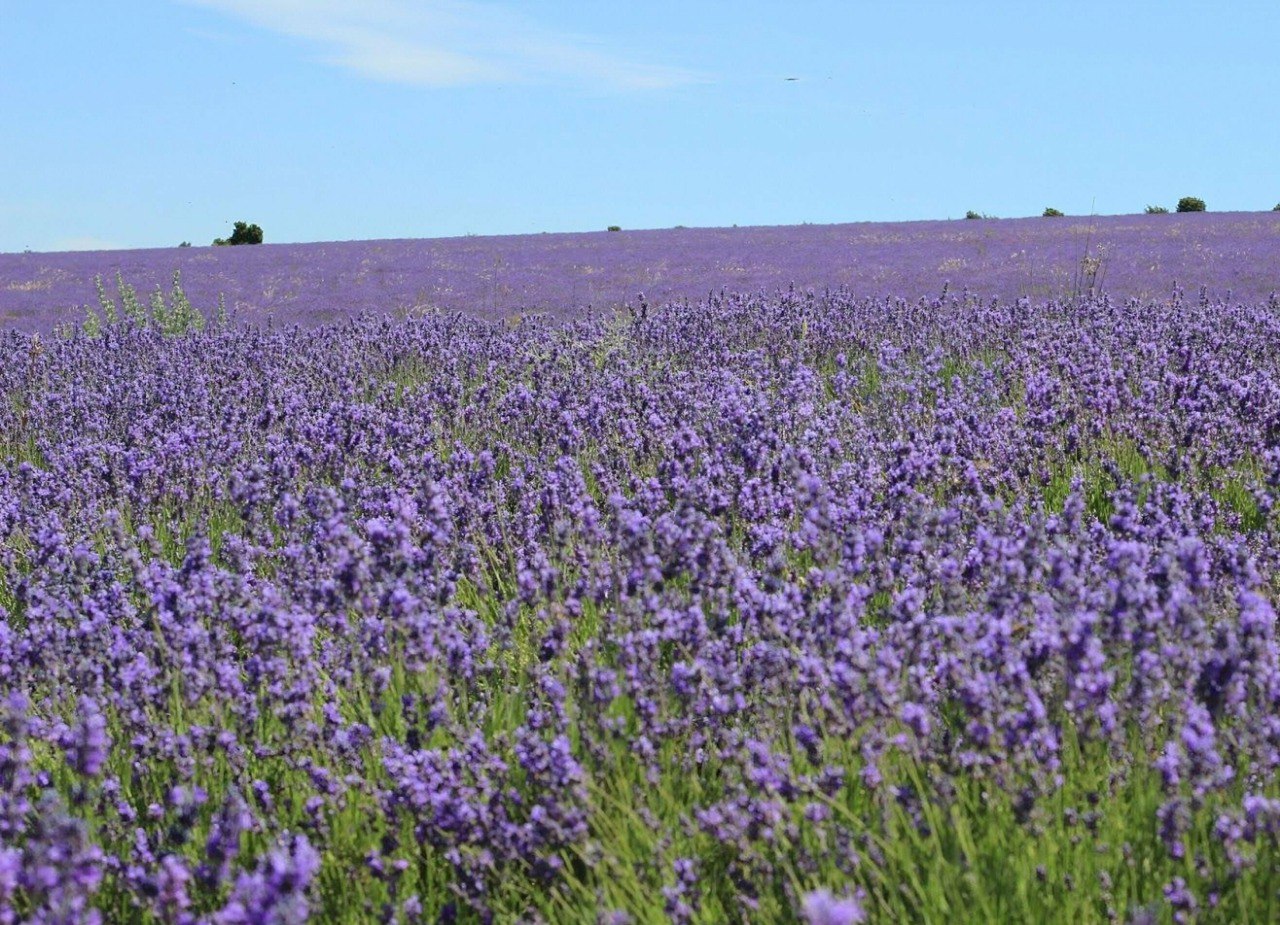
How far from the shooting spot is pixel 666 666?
3.17 m

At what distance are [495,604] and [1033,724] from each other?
2245 mm

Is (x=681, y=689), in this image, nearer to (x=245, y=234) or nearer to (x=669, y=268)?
(x=669, y=268)

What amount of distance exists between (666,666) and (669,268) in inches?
545

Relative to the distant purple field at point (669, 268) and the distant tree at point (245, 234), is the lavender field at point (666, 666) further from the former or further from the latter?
the distant tree at point (245, 234)

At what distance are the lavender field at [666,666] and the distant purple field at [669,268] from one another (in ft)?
23.1

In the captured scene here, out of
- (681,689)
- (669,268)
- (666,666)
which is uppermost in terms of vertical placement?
(669,268)

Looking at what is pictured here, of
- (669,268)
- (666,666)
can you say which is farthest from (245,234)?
(666,666)

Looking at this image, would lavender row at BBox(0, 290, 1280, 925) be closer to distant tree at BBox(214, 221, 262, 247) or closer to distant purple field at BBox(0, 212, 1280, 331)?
distant purple field at BBox(0, 212, 1280, 331)

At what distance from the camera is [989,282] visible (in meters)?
13.4

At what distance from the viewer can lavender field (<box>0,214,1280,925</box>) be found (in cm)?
215

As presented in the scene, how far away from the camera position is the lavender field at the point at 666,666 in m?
2.15

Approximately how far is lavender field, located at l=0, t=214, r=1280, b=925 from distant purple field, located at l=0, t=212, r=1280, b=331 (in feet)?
23.1

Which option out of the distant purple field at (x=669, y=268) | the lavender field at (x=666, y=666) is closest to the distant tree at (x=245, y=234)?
the distant purple field at (x=669, y=268)

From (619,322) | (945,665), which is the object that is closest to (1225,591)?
(945,665)
